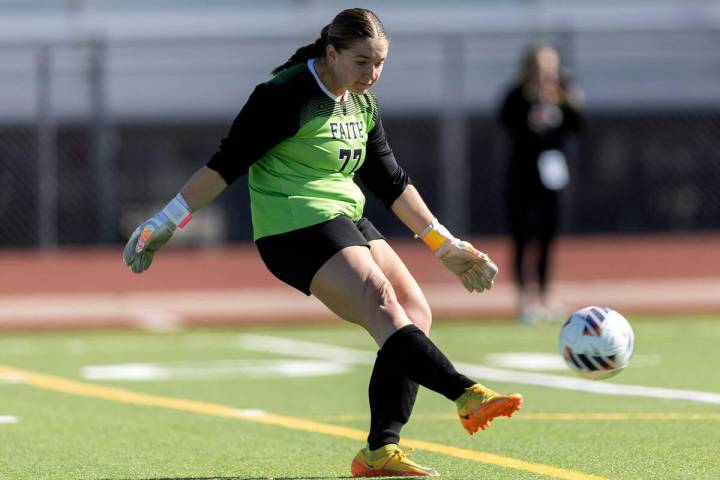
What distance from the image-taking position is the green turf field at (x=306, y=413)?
6477 mm

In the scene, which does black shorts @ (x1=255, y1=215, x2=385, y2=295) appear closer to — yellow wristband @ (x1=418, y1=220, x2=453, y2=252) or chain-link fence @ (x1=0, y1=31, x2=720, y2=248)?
yellow wristband @ (x1=418, y1=220, x2=453, y2=252)

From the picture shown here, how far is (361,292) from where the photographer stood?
600cm

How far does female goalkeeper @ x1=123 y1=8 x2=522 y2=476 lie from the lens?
6008 mm

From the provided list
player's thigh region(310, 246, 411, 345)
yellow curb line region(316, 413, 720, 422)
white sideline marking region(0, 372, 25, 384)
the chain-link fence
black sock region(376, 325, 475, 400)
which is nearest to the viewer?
black sock region(376, 325, 475, 400)

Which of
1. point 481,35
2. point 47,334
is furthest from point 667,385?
point 481,35

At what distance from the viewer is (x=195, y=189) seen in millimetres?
6129

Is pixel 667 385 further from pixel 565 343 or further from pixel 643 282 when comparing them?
pixel 643 282

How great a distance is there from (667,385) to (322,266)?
4.21m

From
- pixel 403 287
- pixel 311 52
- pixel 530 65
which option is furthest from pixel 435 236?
pixel 530 65

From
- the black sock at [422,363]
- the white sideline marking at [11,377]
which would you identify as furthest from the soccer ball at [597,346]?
the white sideline marking at [11,377]

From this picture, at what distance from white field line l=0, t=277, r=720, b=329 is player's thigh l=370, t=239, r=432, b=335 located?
33.1 feet

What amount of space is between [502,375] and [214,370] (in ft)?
7.00

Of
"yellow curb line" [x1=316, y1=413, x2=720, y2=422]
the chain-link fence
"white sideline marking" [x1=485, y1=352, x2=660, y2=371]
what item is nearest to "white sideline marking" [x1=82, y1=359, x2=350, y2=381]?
"white sideline marking" [x1=485, y1=352, x2=660, y2=371]

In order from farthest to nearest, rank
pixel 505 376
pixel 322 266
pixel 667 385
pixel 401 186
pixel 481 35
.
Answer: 1. pixel 481 35
2. pixel 505 376
3. pixel 667 385
4. pixel 401 186
5. pixel 322 266
